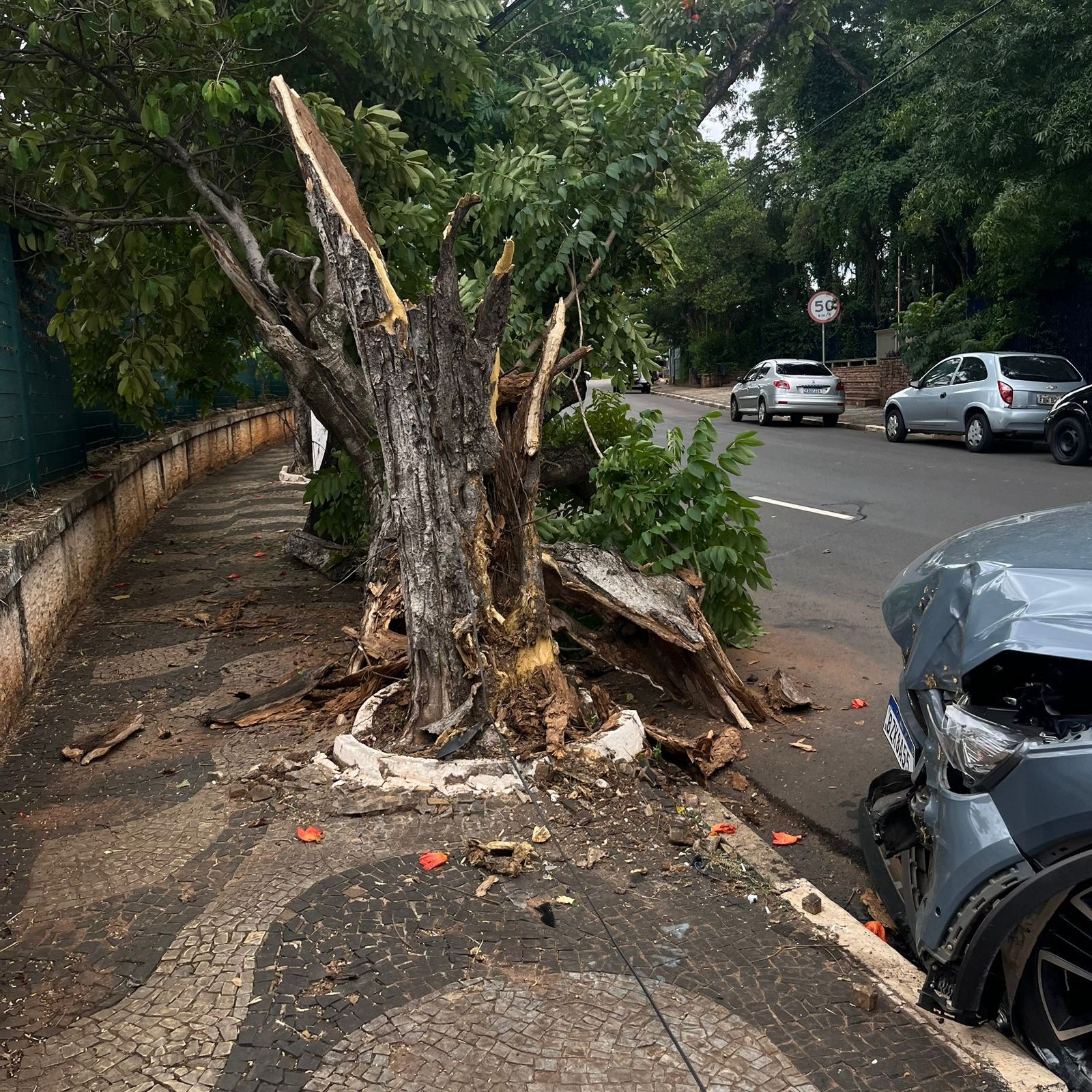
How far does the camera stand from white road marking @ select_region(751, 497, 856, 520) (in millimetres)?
10852

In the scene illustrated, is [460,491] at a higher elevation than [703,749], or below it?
higher

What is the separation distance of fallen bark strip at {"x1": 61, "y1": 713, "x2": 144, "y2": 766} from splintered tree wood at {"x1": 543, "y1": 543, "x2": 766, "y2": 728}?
225 cm

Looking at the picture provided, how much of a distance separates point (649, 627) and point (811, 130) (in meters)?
24.0

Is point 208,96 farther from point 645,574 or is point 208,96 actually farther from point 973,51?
point 973,51

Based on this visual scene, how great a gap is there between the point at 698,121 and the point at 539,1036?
5.87 m

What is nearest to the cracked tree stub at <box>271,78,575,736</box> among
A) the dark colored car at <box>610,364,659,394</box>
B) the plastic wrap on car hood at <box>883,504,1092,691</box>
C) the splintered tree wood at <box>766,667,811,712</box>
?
the splintered tree wood at <box>766,667,811,712</box>

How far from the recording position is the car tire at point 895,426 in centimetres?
1936

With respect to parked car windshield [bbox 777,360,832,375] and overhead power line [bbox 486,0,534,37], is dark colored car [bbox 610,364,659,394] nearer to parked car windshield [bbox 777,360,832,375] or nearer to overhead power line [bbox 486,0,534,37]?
overhead power line [bbox 486,0,534,37]

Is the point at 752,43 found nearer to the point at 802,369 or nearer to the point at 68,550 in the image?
the point at 802,369

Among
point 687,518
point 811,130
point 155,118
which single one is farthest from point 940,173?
point 155,118

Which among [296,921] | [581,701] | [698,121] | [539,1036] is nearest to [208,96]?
[698,121]

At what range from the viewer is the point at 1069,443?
14445mm

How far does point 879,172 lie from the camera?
25000 mm

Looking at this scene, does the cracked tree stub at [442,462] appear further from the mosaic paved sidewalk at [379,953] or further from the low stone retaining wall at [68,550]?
the low stone retaining wall at [68,550]
